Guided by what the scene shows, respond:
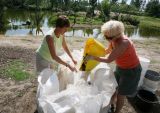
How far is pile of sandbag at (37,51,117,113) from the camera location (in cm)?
358

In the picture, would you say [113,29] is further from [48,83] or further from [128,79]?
[48,83]

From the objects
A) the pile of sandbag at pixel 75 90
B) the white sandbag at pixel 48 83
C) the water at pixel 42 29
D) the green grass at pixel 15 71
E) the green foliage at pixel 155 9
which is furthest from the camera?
the green foliage at pixel 155 9

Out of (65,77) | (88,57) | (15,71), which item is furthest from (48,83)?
(15,71)

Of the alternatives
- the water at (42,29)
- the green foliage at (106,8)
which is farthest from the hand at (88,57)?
the green foliage at (106,8)

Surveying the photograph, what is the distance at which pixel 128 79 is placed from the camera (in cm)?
404

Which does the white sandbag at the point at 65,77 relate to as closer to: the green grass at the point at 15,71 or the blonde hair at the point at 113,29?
the blonde hair at the point at 113,29

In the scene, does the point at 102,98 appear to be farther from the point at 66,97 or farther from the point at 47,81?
the point at 47,81

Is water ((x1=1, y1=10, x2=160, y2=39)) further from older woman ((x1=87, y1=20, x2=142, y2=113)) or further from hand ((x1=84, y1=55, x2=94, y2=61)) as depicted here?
older woman ((x1=87, y1=20, x2=142, y2=113))

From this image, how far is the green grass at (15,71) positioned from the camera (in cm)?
606

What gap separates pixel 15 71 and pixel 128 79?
3214mm

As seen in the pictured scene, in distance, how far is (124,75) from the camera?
4.05 meters

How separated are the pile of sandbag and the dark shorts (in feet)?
0.45

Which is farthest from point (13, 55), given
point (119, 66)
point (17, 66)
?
point (119, 66)

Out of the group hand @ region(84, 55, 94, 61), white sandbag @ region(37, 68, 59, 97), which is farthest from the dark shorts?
white sandbag @ region(37, 68, 59, 97)
